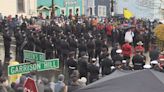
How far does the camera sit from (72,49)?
20516 millimetres

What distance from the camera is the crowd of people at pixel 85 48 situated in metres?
15.0

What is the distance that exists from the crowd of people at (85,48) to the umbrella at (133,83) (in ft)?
11.7

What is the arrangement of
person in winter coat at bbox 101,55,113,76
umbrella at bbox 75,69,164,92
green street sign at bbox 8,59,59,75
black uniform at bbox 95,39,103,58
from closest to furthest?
1. umbrella at bbox 75,69,164,92
2. green street sign at bbox 8,59,59,75
3. person in winter coat at bbox 101,55,113,76
4. black uniform at bbox 95,39,103,58

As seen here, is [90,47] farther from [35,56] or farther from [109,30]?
[35,56]

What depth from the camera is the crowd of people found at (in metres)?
15.0

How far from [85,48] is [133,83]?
39.6 ft

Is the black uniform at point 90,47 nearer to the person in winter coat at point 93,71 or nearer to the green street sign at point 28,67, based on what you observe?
the person in winter coat at point 93,71

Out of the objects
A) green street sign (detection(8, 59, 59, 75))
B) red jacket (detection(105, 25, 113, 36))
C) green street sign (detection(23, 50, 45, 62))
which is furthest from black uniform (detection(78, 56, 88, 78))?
red jacket (detection(105, 25, 113, 36))

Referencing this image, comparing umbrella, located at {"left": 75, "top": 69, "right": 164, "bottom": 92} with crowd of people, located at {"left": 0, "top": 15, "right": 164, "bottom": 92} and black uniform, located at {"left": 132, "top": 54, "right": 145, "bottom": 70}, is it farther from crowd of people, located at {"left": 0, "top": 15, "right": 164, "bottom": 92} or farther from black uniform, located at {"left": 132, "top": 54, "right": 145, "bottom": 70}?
black uniform, located at {"left": 132, "top": 54, "right": 145, "bottom": 70}

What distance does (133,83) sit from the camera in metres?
8.09

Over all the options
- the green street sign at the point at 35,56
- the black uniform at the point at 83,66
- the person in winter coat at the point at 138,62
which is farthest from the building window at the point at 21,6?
the green street sign at the point at 35,56

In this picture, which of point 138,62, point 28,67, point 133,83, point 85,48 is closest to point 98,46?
point 85,48

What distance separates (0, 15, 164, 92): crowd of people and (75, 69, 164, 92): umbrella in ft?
11.7

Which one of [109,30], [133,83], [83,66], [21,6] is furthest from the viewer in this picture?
[21,6]
